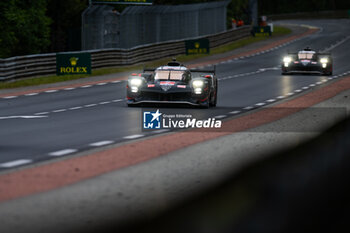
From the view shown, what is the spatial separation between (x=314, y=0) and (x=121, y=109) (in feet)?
419

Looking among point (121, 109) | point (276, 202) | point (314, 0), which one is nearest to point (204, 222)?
point (276, 202)

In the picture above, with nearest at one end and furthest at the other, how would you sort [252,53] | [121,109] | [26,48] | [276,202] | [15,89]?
[276,202] < [121,109] < [15,89] < [26,48] < [252,53]

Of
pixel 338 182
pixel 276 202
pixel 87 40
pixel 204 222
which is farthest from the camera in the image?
pixel 87 40

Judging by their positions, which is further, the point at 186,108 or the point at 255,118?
the point at 186,108

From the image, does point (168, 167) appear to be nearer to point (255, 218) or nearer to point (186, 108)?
point (255, 218)

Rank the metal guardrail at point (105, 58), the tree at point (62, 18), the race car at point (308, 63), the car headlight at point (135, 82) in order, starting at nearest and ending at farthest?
the car headlight at point (135, 82) → the metal guardrail at point (105, 58) → the race car at point (308, 63) → the tree at point (62, 18)

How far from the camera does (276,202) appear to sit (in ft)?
29.6

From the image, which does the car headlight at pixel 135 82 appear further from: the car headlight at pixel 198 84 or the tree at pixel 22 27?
the tree at pixel 22 27

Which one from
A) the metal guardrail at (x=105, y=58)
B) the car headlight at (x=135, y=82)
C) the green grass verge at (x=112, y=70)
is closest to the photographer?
the car headlight at (x=135, y=82)

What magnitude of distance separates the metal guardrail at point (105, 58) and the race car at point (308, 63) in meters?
8.84

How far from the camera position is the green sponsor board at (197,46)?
50.8 m

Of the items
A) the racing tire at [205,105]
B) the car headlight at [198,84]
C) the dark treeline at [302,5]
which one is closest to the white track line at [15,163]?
the car headlight at [198,84]

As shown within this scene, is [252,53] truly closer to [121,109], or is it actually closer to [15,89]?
[15,89]

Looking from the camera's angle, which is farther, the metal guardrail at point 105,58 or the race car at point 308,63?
the race car at point 308,63
